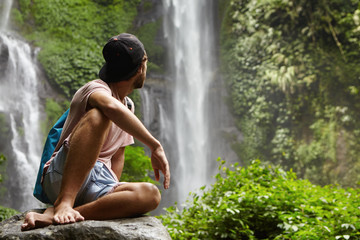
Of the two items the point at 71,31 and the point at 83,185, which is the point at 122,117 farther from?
the point at 71,31

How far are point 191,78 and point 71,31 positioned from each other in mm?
3018

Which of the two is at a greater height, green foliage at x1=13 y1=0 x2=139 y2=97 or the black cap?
green foliage at x1=13 y1=0 x2=139 y2=97

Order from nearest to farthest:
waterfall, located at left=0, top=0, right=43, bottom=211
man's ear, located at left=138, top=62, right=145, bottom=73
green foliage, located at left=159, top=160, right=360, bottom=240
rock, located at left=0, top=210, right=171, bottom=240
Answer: rock, located at left=0, top=210, right=171, bottom=240 < man's ear, located at left=138, top=62, right=145, bottom=73 < green foliage, located at left=159, top=160, right=360, bottom=240 < waterfall, located at left=0, top=0, right=43, bottom=211

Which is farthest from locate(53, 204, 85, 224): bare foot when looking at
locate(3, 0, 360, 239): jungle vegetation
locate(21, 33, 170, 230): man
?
locate(3, 0, 360, 239): jungle vegetation

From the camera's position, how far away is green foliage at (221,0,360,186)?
850 centimetres

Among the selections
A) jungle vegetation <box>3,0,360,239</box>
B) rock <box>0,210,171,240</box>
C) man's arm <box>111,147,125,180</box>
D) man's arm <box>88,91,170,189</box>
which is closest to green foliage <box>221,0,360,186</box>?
jungle vegetation <box>3,0,360,239</box>

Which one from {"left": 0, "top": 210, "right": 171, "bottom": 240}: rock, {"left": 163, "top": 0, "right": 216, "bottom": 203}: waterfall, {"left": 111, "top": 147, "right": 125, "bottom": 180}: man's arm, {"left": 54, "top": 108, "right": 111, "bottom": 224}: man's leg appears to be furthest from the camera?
{"left": 163, "top": 0, "right": 216, "bottom": 203}: waterfall

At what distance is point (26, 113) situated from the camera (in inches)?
311

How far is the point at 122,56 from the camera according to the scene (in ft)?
6.95

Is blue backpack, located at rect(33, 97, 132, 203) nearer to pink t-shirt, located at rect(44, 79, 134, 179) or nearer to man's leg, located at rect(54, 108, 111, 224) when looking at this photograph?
pink t-shirt, located at rect(44, 79, 134, 179)

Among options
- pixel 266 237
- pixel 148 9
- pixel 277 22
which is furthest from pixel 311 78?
pixel 266 237

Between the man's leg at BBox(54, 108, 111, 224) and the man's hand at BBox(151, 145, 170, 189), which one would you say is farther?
the man's hand at BBox(151, 145, 170, 189)

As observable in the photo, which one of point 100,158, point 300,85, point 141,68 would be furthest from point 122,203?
point 300,85

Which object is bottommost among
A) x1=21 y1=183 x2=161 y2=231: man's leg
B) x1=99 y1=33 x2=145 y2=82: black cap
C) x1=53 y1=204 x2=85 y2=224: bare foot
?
x1=53 y1=204 x2=85 y2=224: bare foot
